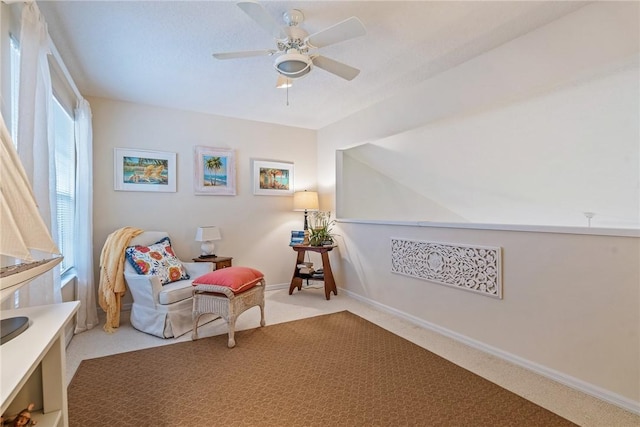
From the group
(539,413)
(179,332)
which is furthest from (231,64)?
(539,413)

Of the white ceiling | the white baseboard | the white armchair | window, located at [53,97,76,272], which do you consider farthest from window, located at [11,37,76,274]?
the white baseboard

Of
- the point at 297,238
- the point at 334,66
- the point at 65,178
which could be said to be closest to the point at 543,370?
the point at 334,66

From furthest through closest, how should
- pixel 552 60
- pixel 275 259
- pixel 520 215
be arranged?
pixel 275 259
pixel 520 215
pixel 552 60

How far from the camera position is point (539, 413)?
71.7 inches

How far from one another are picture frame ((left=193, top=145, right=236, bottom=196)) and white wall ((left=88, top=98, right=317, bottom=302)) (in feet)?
0.25

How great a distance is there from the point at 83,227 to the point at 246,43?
2.41 meters

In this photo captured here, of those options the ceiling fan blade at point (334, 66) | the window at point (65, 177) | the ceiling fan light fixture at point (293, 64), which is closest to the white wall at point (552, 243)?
the ceiling fan blade at point (334, 66)

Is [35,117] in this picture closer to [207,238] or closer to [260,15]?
[260,15]

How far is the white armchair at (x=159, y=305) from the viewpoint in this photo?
2924 millimetres

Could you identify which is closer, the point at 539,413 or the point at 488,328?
the point at 539,413

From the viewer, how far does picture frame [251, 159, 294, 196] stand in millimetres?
4613

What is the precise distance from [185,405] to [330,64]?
2461mm

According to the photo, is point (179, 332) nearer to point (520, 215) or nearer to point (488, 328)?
point (488, 328)

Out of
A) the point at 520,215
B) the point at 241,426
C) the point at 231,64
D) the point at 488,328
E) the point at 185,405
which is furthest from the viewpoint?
the point at 520,215
